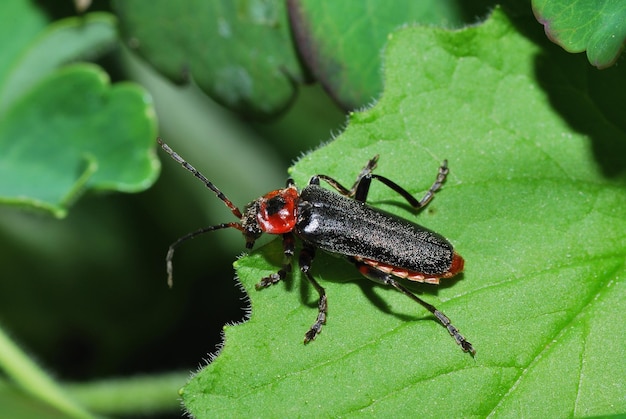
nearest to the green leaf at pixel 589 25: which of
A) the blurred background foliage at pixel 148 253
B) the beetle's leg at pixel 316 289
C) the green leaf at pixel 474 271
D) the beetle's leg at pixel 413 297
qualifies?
the green leaf at pixel 474 271

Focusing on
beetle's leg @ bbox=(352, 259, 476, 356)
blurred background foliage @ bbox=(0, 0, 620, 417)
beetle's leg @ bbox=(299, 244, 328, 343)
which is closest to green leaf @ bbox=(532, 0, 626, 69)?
beetle's leg @ bbox=(352, 259, 476, 356)

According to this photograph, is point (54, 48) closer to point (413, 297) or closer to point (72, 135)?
point (72, 135)

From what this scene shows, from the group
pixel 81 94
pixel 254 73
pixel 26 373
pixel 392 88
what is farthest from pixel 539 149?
pixel 26 373

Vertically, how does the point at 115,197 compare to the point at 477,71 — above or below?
below

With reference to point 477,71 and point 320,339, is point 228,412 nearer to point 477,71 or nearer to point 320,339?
point 320,339

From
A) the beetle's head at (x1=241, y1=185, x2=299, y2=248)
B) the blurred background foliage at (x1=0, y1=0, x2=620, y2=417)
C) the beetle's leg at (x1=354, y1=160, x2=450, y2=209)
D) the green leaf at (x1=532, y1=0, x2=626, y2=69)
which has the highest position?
the green leaf at (x1=532, y1=0, x2=626, y2=69)

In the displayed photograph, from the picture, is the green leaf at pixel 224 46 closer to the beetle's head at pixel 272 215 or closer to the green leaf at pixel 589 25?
the beetle's head at pixel 272 215

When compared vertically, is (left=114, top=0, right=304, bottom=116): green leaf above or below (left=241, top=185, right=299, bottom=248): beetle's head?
above

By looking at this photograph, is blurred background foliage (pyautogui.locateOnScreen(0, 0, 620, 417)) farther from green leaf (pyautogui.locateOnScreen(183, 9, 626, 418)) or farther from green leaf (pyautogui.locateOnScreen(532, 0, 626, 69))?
green leaf (pyautogui.locateOnScreen(532, 0, 626, 69))
